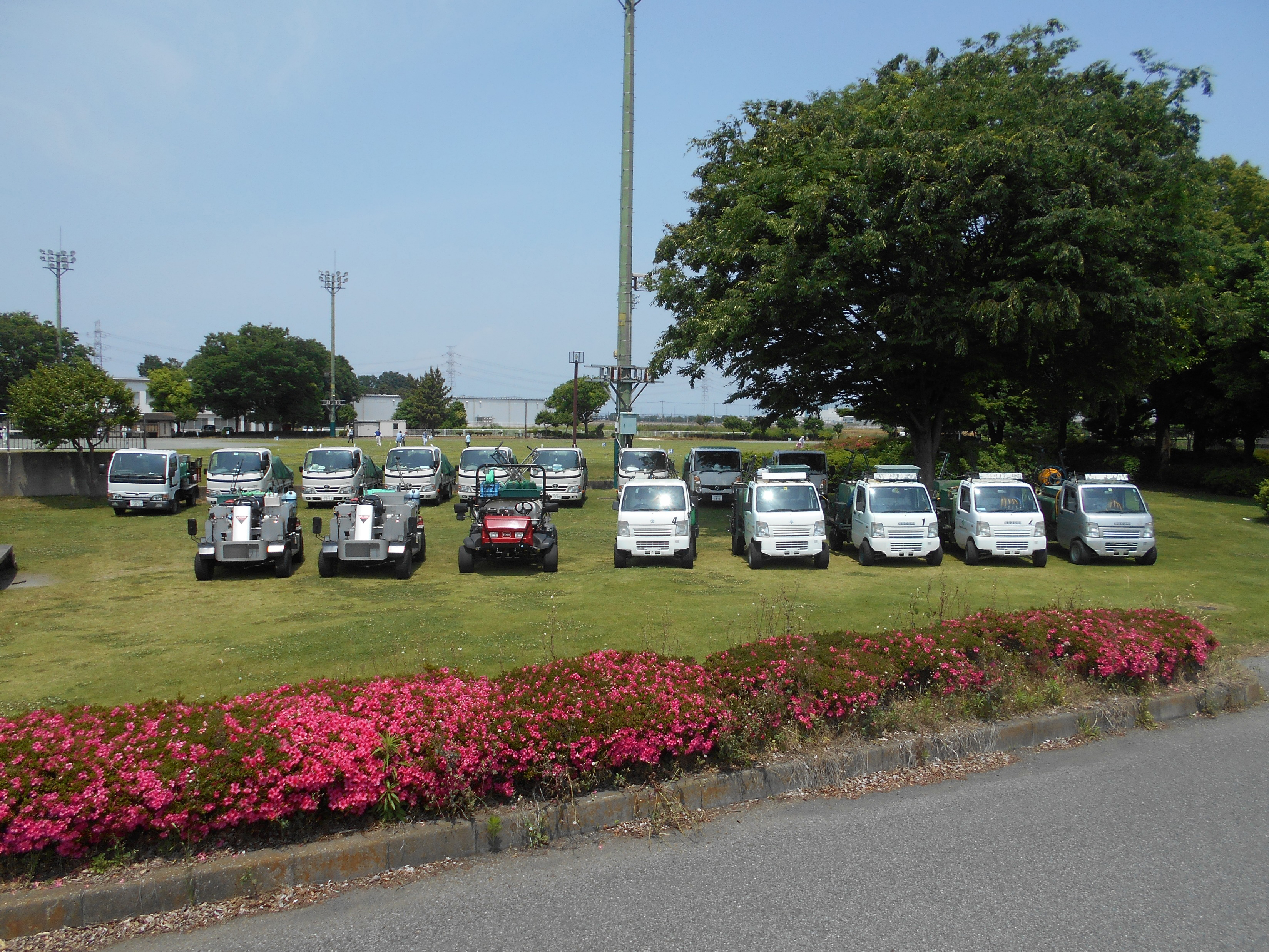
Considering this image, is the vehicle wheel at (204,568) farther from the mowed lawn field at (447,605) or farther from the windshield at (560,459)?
the windshield at (560,459)

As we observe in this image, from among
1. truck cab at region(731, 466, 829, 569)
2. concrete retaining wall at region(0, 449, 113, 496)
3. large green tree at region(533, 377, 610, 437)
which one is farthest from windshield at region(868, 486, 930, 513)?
large green tree at region(533, 377, 610, 437)

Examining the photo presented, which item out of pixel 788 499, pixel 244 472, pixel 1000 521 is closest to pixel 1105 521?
pixel 1000 521

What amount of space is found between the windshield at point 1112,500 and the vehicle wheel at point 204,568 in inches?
667

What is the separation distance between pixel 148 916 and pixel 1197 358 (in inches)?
1472

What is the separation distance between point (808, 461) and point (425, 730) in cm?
2496

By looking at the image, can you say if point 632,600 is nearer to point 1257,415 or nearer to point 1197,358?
point 1197,358

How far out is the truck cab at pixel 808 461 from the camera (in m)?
26.6

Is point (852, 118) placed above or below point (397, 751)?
above

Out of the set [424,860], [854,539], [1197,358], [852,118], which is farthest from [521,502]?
Result: [1197,358]

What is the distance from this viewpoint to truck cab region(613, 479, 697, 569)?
16.5 meters

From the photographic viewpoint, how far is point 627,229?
32.3 metres

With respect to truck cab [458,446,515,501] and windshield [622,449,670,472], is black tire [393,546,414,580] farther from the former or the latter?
windshield [622,449,670,472]

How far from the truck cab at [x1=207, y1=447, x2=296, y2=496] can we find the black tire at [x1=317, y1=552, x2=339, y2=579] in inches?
396

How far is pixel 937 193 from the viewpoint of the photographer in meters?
18.7
